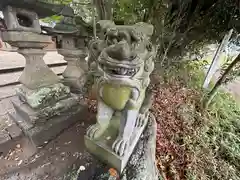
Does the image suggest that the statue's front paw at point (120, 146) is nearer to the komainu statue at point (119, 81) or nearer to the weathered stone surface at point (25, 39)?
the komainu statue at point (119, 81)

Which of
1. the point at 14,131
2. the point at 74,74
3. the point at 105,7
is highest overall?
the point at 105,7

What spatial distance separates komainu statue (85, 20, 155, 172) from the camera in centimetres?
57

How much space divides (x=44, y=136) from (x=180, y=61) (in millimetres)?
2513

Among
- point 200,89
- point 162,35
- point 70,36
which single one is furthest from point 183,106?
point 70,36

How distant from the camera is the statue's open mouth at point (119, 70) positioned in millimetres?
568

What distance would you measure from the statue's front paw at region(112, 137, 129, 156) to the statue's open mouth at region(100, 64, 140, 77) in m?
A: 0.36

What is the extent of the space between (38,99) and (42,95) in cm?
4

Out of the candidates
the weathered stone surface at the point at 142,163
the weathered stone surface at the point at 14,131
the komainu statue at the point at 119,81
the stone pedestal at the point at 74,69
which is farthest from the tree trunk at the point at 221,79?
the weathered stone surface at the point at 14,131

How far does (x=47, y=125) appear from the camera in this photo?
104cm

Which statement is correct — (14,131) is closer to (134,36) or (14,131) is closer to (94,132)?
(94,132)

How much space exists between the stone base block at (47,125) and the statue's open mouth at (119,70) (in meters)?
0.73

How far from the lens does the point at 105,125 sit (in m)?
0.83

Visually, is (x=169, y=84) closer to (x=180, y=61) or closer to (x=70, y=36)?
(x=180, y=61)

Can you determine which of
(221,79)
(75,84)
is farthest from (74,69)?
(221,79)
